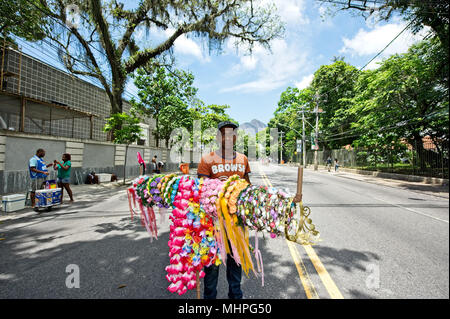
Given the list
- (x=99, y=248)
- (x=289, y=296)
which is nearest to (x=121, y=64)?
(x=99, y=248)

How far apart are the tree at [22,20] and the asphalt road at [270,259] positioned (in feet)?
22.9

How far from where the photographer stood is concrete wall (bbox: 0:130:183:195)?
7809 mm

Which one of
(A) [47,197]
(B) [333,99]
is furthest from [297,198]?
(B) [333,99]

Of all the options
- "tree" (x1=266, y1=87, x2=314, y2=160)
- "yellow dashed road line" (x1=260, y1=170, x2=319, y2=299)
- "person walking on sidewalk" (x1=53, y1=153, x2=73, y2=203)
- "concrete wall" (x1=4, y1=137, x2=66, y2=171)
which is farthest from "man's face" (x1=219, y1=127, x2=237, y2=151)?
"tree" (x1=266, y1=87, x2=314, y2=160)

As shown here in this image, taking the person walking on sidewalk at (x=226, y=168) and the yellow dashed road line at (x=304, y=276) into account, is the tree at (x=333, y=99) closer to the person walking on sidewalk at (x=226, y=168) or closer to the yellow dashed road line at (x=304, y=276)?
the yellow dashed road line at (x=304, y=276)

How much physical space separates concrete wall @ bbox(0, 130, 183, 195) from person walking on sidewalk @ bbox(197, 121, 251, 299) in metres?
9.78


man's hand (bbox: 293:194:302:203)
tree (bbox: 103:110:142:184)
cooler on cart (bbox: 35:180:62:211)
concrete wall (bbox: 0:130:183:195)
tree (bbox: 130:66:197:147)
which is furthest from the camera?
tree (bbox: 130:66:197:147)

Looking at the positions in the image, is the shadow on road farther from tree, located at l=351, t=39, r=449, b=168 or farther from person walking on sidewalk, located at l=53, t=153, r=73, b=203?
person walking on sidewalk, located at l=53, t=153, r=73, b=203

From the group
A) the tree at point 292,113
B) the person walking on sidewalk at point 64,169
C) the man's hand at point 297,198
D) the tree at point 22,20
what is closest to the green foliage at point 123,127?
the tree at point 22,20

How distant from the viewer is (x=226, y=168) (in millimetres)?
2160

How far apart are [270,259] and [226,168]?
1771 mm

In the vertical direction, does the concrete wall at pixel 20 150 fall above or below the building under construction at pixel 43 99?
below

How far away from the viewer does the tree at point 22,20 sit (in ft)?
22.2
